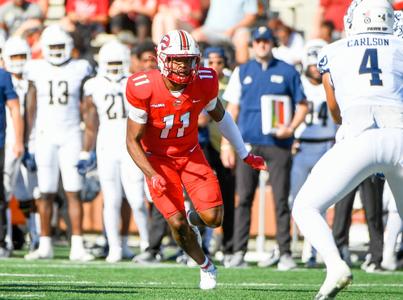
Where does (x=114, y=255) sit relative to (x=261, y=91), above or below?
below

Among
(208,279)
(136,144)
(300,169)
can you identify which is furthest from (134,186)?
(136,144)

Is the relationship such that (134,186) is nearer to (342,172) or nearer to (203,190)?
(203,190)

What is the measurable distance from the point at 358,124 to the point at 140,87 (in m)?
2.14

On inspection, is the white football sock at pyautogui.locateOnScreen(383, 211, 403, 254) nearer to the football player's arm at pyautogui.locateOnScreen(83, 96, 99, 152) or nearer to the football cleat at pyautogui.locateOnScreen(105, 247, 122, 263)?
the football cleat at pyautogui.locateOnScreen(105, 247, 122, 263)

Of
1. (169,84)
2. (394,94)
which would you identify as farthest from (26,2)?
(394,94)

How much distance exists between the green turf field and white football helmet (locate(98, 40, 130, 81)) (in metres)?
2.03

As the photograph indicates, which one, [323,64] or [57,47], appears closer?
[323,64]

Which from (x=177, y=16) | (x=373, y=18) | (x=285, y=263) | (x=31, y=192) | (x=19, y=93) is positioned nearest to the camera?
(x=373, y=18)

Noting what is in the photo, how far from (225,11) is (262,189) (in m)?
3.35

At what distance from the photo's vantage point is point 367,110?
24.5ft

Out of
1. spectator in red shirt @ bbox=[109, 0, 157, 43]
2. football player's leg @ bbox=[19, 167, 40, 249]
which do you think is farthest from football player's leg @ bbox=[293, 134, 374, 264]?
spectator in red shirt @ bbox=[109, 0, 157, 43]

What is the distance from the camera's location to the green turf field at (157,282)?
8.45 m

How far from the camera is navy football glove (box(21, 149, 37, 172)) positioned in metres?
13.4

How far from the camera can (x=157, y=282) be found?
389 inches
